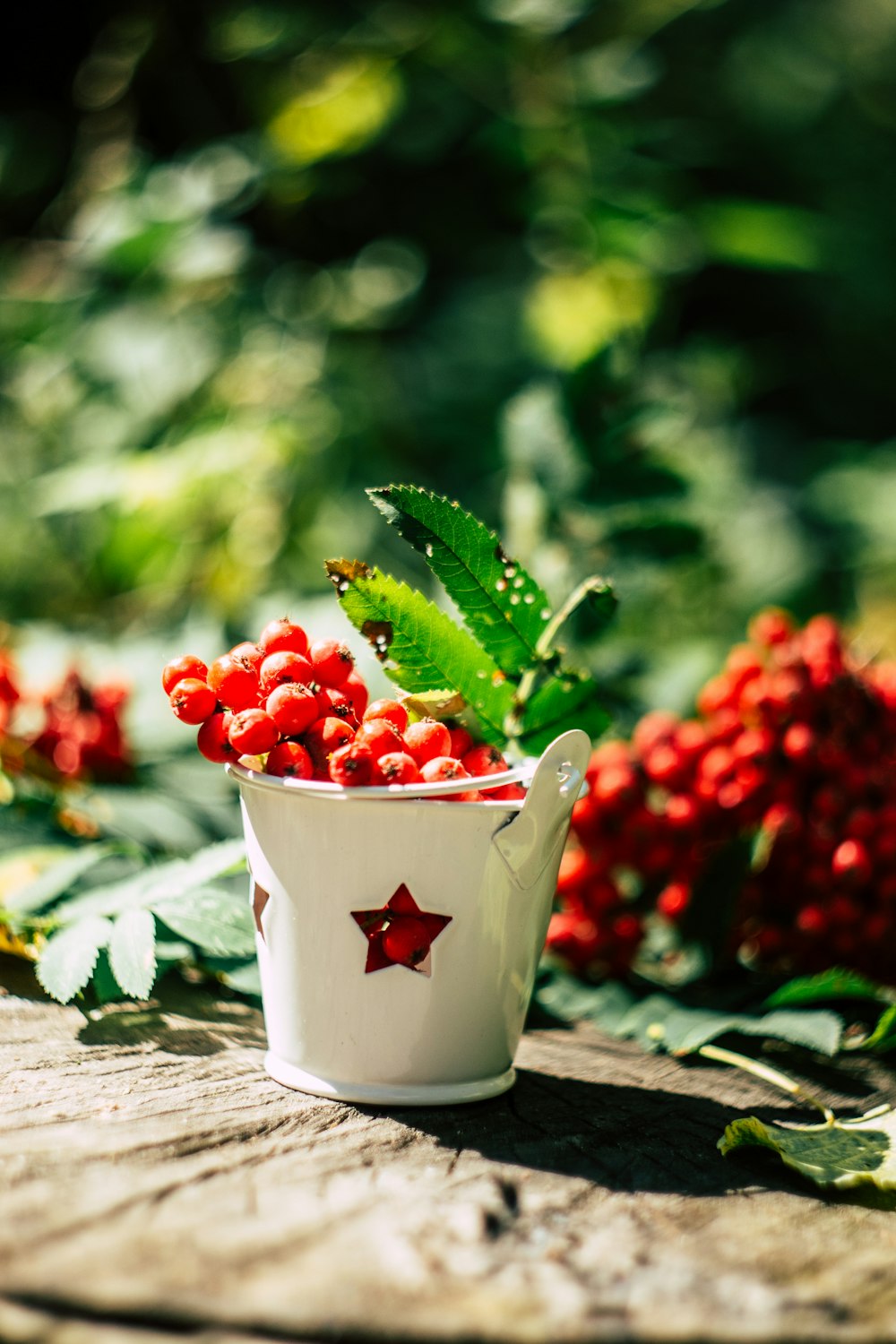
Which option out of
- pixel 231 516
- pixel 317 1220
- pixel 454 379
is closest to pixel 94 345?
pixel 231 516

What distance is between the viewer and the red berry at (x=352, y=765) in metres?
0.76

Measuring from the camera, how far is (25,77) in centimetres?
302

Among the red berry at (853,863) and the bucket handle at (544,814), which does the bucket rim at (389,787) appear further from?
the red berry at (853,863)

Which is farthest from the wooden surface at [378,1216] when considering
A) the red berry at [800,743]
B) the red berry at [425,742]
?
the red berry at [800,743]

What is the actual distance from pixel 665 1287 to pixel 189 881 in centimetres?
48

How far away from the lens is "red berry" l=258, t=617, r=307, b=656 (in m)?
0.82

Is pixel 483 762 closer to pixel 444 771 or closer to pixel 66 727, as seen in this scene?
pixel 444 771

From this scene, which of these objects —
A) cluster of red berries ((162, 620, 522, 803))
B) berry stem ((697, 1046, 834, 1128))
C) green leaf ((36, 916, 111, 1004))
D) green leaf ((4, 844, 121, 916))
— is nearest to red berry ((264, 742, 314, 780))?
cluster of red berries ((162, 620, 522, 803))

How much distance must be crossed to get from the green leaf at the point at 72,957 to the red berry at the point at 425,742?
28 cm

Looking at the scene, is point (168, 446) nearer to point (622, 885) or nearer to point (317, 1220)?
point (622, 885)

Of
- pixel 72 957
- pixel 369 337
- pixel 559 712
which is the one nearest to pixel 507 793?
pixel 559 712

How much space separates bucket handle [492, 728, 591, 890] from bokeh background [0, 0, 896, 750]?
439 mm

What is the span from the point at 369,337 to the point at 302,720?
2.01 meters

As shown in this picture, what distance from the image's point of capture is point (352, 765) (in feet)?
2.48
